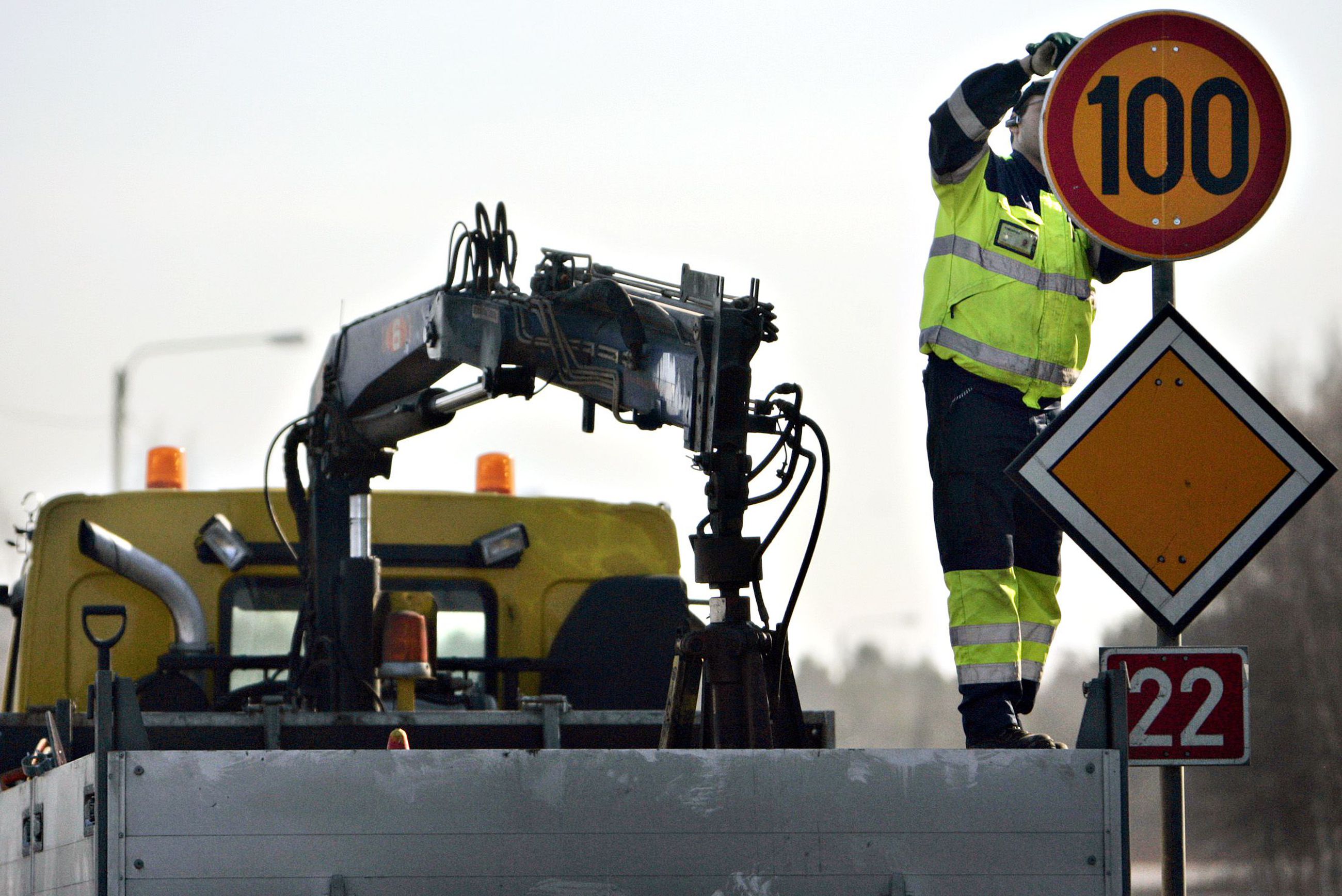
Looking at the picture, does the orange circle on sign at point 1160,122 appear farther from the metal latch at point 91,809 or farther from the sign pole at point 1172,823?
the metal latch at point 91,809

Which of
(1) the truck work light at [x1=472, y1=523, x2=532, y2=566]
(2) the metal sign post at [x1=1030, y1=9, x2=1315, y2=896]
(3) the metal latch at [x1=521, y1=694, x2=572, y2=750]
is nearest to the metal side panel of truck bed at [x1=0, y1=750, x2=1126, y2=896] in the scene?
(2) the metal sign post at [x1=1030, y1=9, x2=1315, y2=896]

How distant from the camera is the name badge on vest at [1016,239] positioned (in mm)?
5410

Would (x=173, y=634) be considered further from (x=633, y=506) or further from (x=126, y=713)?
(x=126, y=713)

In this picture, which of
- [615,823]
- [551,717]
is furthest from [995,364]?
[615,823]

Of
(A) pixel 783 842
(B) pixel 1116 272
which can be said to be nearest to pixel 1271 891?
(B) pixel 1116 272

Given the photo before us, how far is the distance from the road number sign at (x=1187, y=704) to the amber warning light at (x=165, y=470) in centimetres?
479

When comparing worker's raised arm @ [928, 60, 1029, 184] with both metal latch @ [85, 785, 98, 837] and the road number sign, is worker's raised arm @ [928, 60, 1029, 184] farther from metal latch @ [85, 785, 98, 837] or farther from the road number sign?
metal latch @ [85, 785, 98, 837]

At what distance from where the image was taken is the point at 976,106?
518cm

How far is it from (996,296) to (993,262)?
0.09 m

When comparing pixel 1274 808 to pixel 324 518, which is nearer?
pixel 324 518

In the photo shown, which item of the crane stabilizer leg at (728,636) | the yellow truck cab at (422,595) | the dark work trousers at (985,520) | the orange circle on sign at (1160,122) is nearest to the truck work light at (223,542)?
the yellow truck cab at (422,595)

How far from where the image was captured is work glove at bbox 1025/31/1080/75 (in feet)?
16.9

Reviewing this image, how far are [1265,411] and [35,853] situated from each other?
2.87m

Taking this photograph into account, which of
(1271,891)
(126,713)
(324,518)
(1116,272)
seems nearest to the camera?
(126,713)
